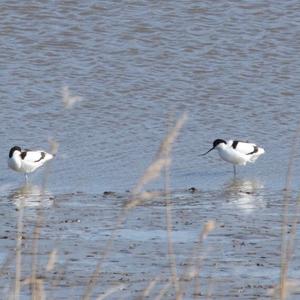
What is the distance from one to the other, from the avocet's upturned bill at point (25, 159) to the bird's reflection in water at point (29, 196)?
32 cm

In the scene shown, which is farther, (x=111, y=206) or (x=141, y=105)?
(x=141, y=105)

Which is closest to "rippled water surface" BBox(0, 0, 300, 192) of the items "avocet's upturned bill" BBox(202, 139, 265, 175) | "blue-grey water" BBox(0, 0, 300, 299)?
"blue-grey water" BBox(0, 0, 300, 299)

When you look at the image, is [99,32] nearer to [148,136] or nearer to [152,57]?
[152,57]

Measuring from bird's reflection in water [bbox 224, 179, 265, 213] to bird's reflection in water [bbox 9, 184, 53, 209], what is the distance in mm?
1783

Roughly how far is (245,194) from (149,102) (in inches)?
251

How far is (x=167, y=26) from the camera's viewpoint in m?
22.7

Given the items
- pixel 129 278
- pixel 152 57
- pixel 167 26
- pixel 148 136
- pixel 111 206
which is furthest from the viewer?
pixel 167 26

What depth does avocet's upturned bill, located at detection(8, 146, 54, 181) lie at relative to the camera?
13.5 m

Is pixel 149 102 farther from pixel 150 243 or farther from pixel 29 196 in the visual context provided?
pixel 150 243

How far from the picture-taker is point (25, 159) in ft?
44.1

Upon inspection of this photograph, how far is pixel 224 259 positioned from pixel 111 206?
2952mm

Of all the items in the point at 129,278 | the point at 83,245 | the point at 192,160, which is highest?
the point at 129,278

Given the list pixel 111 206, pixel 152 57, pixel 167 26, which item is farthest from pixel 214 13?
pixel 111 206

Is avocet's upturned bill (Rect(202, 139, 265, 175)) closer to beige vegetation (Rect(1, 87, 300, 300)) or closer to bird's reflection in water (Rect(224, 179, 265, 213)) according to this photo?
bird's reflection in water (Rect(224, 179, 265, 213))
